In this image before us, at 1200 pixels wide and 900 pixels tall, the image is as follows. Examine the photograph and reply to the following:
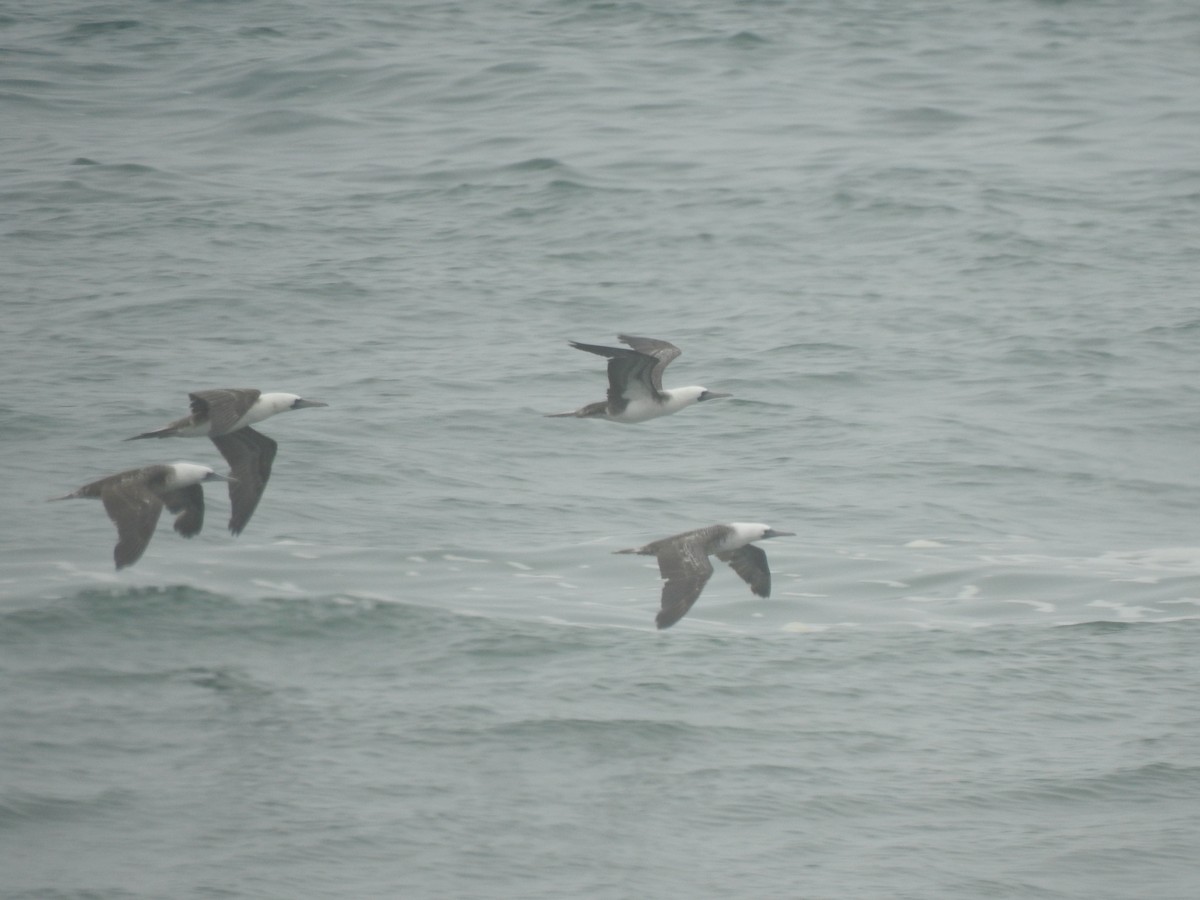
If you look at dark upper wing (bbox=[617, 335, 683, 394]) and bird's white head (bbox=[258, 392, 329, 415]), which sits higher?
dark upper wing (bbox=[617, 335, 683, 394])

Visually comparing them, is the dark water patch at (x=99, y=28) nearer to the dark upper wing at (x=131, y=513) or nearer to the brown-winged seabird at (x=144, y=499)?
the brown-winged seabird at (x=144, y=499)

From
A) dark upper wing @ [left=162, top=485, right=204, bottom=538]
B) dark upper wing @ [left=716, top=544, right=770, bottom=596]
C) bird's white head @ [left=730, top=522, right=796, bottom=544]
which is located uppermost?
dark upper wing @ [left=162, top=485, right=204, bottom=538]

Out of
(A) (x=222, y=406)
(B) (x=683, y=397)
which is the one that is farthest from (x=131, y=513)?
(B) (x=683, y=397)

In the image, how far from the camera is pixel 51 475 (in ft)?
60.8

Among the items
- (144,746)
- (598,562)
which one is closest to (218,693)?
(144,746)

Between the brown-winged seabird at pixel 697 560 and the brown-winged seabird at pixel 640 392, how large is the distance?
3.70 feet

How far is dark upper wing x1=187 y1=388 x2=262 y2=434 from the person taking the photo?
1320 centimetres

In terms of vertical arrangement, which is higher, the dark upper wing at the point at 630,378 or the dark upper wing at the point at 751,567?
the dark upper wing at the point at 630,378

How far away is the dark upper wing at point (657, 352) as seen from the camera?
562 inches

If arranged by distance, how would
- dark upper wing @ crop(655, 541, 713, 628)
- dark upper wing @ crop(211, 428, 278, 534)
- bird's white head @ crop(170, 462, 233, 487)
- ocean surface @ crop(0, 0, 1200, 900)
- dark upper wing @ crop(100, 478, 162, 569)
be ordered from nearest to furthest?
dark upper wing @ crop(100, 478, 162, 569)
dark upper wing @ crop(655, 541, 713, 628)
ocean surface @ crop(0, 0, 1200, 900)
bird's white head @ crop(170, 462, 233, 487)
dark upper wing @ crop(211, 428, 278, 534)

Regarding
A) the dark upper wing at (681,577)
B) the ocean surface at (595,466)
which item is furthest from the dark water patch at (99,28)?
the dark upper wing at (681,577)

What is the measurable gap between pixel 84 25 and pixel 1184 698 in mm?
30326

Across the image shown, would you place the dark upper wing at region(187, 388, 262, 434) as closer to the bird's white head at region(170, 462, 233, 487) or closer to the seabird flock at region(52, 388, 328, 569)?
the seabird flock at region(52, 388, 328, 569)

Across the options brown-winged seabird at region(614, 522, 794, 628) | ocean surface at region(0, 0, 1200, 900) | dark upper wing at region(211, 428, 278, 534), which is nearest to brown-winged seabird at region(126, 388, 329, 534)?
dark upper wing at region(211, 428, 278, 534)
